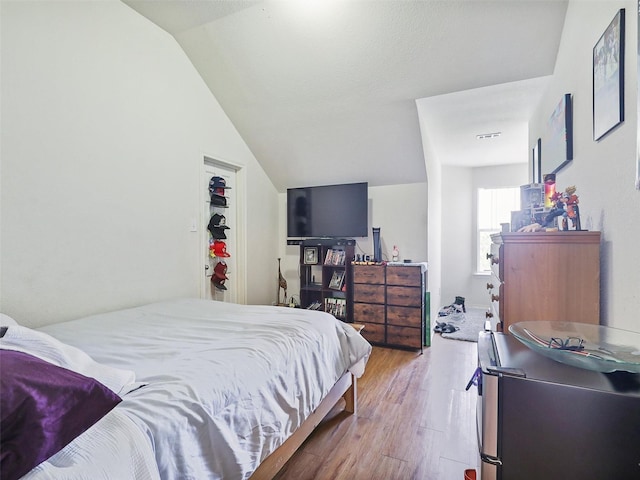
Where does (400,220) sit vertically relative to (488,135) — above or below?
below

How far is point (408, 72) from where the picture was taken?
266 cm

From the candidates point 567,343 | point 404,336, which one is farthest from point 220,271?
point 567,343

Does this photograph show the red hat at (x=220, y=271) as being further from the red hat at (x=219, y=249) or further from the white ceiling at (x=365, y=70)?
the white ceiling at (x=365, y=70)

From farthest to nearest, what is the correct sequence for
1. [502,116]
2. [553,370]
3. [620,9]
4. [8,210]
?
[502,116], [8,210], [620,9], [553,370]

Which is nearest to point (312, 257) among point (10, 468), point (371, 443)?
point (371, 443)

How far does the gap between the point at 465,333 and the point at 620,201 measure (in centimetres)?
319

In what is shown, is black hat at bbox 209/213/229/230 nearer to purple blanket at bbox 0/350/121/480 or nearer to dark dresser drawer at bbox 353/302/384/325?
dark dresser drawer at bbox 353/302/384/325

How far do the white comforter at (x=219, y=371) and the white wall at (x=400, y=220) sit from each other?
2.11 metres

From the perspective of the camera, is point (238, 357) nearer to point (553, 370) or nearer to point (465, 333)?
point (553, 370)

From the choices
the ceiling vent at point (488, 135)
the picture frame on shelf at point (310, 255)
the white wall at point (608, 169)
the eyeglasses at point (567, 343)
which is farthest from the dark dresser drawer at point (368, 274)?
the eyeglasses at point (567, 343)

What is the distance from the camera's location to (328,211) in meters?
3.98

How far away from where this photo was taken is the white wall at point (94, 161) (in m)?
1.79

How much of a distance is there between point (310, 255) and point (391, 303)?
124cm

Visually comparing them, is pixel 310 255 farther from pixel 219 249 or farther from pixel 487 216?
pixel 487 216
